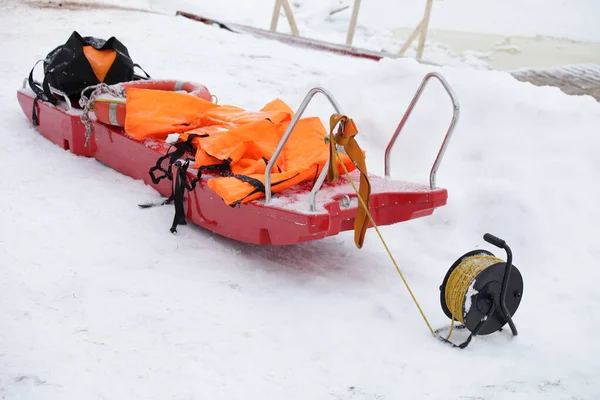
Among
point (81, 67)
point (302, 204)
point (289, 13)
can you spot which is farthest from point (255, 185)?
point (289, 13)

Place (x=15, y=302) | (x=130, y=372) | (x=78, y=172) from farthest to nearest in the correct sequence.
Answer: (x=78, y=172), (x=15, y=302), (x=130, y=372)

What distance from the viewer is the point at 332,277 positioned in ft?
10.5

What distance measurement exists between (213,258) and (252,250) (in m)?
0.26

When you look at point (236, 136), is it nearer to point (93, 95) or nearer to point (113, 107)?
point (113, 107)

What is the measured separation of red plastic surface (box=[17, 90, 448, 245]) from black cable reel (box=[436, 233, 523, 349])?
1.67 feet

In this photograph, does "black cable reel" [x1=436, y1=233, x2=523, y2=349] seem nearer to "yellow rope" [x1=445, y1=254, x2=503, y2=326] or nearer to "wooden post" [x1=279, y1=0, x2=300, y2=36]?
"yellow rope" [x1=445, y1=254, x2=503, y2=326]

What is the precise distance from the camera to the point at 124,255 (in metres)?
3.18

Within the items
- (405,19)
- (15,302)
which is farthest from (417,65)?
(405,19)

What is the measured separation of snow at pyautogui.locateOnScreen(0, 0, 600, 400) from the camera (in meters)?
2.38

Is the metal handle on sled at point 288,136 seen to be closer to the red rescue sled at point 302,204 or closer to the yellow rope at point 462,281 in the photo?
the red rescue sled at point 302,204

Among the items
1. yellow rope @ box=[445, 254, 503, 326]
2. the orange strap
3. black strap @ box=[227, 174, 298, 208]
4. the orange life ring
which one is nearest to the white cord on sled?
the orange life ring

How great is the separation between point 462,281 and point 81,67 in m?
3.14

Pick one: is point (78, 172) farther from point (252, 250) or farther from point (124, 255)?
point (252, 250)

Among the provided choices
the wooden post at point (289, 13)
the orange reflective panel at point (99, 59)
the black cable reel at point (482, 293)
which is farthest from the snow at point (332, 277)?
the wooden post at point (289, 13)
